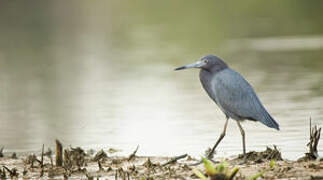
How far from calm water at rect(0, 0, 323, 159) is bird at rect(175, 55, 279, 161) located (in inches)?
27.2

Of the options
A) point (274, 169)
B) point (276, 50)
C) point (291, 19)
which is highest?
point (291, 19)

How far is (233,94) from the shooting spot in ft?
29.1

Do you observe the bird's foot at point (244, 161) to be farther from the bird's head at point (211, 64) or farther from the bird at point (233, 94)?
the bird's head at point (211, 64)

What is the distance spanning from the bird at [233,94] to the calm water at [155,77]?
0.69 metres

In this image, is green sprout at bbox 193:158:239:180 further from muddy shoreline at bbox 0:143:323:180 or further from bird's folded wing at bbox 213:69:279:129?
bird's folded wing at bbox 213:69:279:129

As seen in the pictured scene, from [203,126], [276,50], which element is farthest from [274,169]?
[276,50]

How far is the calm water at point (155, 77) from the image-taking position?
37.2ft

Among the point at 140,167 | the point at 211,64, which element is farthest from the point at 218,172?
the point at 211,64

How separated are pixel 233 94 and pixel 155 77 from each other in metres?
9.87

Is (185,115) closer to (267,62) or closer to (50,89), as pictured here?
(50,89)

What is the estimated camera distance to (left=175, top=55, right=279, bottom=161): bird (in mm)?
8789

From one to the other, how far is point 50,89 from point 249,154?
9.91 metres

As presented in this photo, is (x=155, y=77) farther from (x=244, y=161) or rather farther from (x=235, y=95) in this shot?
(x=244, y=161)

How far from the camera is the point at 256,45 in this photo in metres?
24.2
